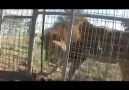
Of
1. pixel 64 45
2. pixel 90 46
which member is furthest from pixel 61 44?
pixel 90 46

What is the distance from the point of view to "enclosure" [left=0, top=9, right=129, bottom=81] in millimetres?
1812

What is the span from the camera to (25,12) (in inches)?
68.9

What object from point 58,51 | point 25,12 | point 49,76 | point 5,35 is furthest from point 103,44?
point 5,35

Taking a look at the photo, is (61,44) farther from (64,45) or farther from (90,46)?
(90,46)

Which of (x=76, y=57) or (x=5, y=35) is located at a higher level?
(x=5, y=35)

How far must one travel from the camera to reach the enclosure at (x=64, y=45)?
71.4 inches

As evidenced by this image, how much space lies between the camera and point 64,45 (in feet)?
6.14
